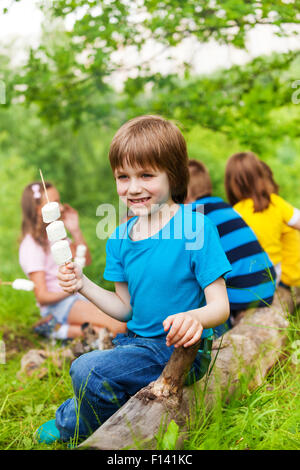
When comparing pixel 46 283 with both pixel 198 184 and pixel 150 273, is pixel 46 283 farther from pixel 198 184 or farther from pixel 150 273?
pixel 150 273

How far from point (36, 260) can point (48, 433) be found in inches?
65.2

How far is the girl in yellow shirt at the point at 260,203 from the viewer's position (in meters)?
3.48

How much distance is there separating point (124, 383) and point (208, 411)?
38cm

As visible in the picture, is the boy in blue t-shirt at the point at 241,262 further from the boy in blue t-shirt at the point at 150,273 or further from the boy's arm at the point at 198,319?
the boy's arm at the point at 198,319

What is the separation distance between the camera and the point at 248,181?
354cm

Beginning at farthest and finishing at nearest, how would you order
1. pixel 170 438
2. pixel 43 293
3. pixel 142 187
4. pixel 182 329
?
pixel 43 293 < pixel 142 187 < pixel 170 438 < pixel 182 329

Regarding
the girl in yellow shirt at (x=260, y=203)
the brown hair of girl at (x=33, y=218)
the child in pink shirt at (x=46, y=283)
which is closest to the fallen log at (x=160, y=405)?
the child in pink shirt at (x=46, y=283)

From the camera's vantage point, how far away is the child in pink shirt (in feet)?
11.2

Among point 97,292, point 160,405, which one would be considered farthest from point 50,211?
point 160,405

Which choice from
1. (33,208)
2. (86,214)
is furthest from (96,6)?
(86,214)

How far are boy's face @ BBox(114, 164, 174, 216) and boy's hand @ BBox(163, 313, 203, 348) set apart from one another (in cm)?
50

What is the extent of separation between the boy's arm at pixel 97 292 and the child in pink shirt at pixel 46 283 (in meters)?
1.33

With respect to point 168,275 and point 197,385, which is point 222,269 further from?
point 197,385

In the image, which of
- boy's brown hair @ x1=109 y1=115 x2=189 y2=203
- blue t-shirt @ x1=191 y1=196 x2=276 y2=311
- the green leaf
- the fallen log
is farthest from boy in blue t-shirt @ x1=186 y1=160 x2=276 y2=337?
the green leaf
